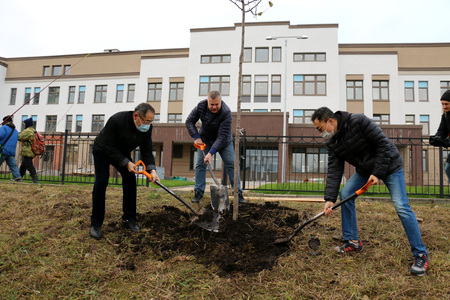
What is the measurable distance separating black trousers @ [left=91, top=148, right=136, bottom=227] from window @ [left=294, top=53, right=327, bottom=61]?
23982 millimetres

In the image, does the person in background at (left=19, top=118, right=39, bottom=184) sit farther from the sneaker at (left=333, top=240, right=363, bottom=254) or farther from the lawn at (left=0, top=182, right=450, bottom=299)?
the sneaker at (left=333, top=240, right=363, bottom=254)

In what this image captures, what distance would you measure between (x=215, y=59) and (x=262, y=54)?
4.09 meters

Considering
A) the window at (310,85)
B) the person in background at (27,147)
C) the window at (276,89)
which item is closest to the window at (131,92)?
the window at (276,89)

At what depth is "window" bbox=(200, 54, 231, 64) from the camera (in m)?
25.8

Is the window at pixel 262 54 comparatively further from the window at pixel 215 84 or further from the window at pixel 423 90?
the window at pixel 423 90

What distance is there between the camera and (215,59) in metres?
26.0

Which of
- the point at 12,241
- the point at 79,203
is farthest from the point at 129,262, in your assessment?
the point at 79,203

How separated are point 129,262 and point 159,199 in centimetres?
217

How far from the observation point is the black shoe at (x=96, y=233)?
345 cm

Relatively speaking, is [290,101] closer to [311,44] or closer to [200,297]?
[311,44]

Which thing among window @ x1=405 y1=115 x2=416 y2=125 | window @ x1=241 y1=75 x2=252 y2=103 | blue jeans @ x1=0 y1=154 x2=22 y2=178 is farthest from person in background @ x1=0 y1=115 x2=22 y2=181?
window @ x1=405 y1=115 x2=416 y2=125

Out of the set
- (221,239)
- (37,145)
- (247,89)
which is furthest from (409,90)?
(221,239)

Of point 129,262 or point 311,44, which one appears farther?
point 311,44

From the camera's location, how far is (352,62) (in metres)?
25.5
